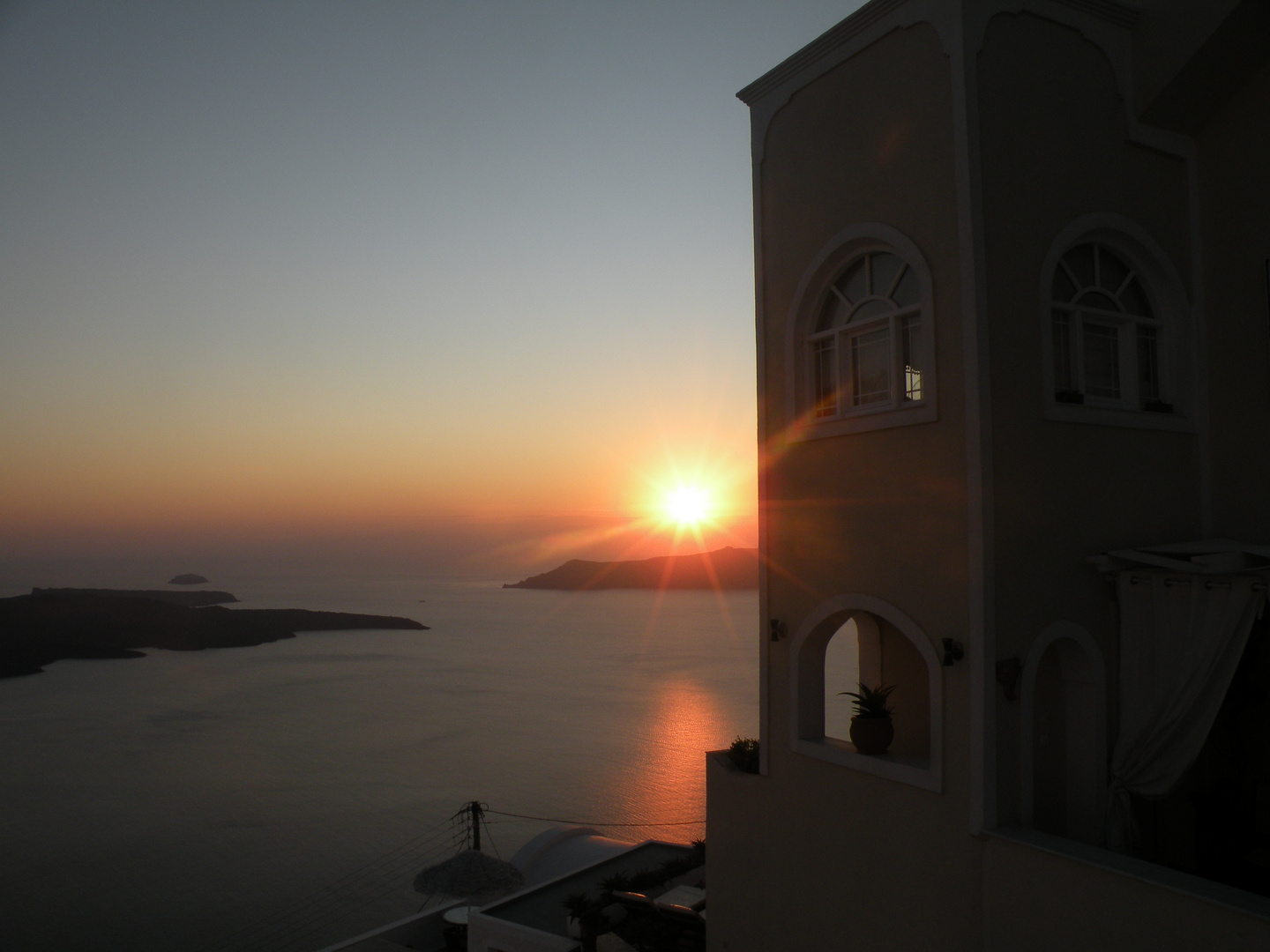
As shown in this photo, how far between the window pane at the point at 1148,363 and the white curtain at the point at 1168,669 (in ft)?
4.85

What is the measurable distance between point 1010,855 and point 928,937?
2.98 feet

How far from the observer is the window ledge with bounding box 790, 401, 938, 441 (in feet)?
19.1

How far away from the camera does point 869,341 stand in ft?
21.4

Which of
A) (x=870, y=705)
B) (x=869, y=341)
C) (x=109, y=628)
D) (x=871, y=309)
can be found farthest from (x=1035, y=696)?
(x=109, y=628)

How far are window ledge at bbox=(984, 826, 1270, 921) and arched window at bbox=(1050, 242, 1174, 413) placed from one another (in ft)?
9.29

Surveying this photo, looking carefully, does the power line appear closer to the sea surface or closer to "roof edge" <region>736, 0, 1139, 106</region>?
the sea surface

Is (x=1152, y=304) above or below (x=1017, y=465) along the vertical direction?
above

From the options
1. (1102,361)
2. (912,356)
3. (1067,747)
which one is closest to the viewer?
(1067,747)

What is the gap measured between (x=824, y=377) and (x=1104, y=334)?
6.62 ft

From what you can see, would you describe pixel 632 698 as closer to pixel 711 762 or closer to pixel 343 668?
pixel 343 668

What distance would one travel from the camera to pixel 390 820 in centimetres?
4016

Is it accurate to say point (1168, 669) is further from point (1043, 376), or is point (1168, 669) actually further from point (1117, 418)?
point (1043, 376)

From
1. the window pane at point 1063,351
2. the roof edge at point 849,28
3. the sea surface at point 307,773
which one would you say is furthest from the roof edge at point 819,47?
the sea surface at point 307,773

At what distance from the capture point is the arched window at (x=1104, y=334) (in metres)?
6.04
